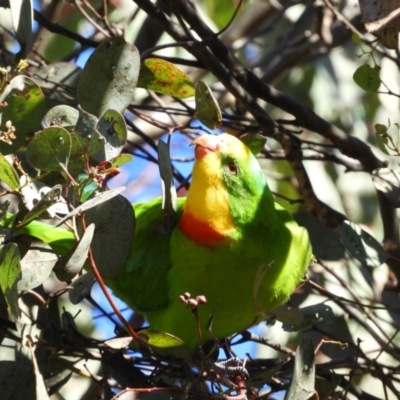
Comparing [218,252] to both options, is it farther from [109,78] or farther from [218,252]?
[109,78]

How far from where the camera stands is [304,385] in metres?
1.47

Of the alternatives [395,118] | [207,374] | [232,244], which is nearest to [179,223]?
[232,244]

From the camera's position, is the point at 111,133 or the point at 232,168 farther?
the point at 232,168

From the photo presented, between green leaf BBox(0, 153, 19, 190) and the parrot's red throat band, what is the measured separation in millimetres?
641

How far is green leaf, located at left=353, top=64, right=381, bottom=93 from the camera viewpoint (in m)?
1.92

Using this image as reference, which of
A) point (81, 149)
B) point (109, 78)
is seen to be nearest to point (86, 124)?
point (81, 149)

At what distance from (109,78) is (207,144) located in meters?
0.42

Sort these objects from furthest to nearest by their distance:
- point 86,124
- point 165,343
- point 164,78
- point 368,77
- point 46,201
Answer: point 368,77
point 164,78
point 165,343
point 86,124
point 46,201

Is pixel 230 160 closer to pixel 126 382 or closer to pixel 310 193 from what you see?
pixel 310 193

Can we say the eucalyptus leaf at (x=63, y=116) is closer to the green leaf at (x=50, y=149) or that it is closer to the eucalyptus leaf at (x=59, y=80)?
the green leaf at (x=50, y=149)

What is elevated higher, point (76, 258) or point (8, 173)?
point (8, 173)

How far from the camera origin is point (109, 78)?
1600 millimetres

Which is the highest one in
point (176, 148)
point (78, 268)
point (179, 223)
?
point (176, 148)

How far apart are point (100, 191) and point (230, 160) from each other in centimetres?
55
